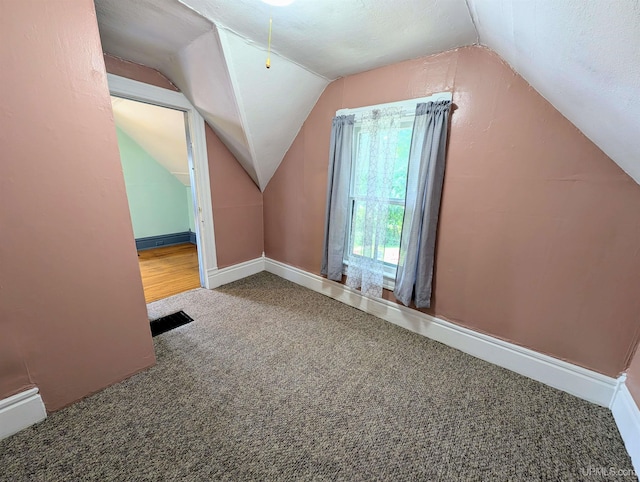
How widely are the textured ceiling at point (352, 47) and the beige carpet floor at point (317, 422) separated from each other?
52.4 inches

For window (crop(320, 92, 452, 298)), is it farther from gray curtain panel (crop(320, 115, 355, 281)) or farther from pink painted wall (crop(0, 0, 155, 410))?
pink painted wall (crop(0, 0, 155, 410))

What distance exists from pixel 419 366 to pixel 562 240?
114 centimetres

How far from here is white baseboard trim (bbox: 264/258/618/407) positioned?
1.48 m

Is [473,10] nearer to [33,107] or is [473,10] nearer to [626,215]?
[626,215]

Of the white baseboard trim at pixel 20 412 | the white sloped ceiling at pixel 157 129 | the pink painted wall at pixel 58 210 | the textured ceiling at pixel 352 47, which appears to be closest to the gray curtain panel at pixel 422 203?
the textured ceiling at pixel 352 47

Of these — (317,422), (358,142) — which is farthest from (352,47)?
(317,422)

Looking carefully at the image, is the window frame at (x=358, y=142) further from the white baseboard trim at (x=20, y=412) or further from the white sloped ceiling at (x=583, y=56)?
the white baseboard trim at (x=20, y=412)

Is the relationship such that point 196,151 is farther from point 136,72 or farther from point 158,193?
point 158,193

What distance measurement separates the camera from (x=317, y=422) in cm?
132

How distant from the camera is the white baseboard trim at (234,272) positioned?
2.77 m

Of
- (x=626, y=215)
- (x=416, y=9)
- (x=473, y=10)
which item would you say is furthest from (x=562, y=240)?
(x=416, y=9)

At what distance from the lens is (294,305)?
8.09 feet

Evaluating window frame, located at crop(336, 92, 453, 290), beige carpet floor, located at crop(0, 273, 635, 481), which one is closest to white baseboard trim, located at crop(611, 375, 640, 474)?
beige carpet floor, located at crop(0, 273, 635, 481)

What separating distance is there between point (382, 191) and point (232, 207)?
1665 mm
